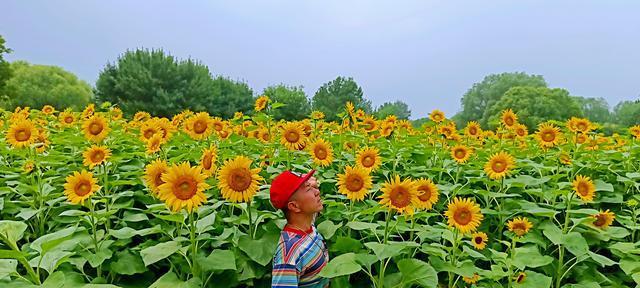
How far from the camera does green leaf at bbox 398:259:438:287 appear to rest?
2.80m

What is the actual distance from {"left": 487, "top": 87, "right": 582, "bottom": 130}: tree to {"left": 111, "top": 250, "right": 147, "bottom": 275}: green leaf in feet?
134

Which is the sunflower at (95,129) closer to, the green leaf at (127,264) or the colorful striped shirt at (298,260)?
the green leaf at (127,264)

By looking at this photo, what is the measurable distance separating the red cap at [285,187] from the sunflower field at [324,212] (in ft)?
0.43

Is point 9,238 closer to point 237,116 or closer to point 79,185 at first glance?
point 79,185

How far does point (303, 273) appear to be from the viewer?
2730 millimetres

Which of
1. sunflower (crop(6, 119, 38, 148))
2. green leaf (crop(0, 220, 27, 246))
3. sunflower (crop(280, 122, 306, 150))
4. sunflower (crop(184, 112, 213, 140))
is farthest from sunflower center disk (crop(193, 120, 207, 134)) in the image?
green leaf (crop(0, 220, 27, 246))

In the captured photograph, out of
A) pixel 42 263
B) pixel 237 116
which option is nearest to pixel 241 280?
pixel 42 263

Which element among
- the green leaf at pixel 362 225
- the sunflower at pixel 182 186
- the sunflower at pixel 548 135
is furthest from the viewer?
the sunflower at pixel 548 135

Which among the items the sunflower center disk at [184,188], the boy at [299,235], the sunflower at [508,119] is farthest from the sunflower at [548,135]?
the sunflower center disk at [184,188]

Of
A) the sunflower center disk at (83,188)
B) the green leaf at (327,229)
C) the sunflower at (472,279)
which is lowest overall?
the sunflower at (472,279)

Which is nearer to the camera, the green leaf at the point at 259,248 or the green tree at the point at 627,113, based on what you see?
the green leaf at the point at 259,248

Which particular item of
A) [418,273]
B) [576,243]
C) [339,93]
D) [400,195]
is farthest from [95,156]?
[339,93]

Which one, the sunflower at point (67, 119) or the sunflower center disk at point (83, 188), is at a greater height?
the sunflower at point (67, 119)

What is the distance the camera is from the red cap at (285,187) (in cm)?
276
